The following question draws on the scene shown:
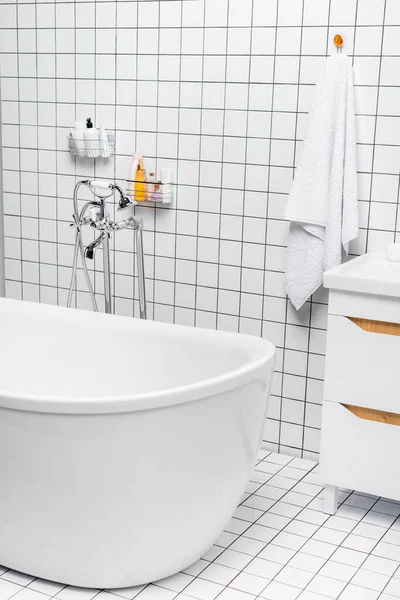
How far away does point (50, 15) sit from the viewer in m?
3.37

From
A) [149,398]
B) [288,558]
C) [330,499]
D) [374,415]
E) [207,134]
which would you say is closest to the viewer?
[149,398]

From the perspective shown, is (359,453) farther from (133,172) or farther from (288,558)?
(133,172)

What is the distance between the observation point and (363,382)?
258 cm

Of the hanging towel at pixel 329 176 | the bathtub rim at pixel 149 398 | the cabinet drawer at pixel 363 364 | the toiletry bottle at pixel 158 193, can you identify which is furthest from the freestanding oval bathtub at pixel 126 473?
the toiletry bottle at pixel 158 193

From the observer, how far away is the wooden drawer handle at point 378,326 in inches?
98.2

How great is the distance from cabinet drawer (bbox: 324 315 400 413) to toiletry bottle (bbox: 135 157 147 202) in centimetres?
102

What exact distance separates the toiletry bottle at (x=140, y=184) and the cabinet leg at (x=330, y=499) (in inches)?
51.7

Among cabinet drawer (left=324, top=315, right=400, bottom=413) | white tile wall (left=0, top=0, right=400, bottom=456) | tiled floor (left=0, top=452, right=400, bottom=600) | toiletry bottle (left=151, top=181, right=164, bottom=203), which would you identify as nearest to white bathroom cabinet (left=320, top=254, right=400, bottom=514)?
cabinet drawer (left=324, top=315, right=400, bottom=413)

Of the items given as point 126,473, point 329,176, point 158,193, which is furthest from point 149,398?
point 158,193

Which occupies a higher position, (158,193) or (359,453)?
(158,193)

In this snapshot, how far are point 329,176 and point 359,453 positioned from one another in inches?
37.4

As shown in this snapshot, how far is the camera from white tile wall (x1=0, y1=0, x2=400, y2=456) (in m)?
2.89

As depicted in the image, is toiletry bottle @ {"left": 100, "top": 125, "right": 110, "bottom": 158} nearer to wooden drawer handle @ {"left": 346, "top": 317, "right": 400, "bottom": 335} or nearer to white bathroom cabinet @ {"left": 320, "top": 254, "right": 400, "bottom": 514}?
white bathroom cabinet @ {"left": 320, "top": 254, "right": 400, "bottom": 514}

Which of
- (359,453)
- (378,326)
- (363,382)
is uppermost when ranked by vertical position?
(378,326)
